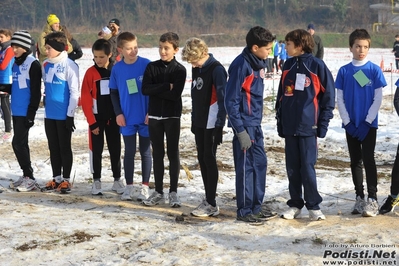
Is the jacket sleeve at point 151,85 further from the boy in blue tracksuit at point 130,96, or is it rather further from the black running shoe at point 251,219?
the black running shoe at point 251,219

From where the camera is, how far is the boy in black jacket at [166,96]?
731 centimetres

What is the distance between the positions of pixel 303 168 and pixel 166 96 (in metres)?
1.60

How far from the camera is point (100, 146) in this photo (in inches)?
323

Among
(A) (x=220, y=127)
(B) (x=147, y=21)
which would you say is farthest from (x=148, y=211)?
(B) (x=147, y=21)

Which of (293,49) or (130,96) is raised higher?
(293,49)

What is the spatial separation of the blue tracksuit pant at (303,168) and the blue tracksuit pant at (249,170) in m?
0.28

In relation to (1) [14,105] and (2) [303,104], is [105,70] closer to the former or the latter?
(1) [14,105]

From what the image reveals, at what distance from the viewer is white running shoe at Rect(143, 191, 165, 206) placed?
24.8ft

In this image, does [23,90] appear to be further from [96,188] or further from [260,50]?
[260,50]

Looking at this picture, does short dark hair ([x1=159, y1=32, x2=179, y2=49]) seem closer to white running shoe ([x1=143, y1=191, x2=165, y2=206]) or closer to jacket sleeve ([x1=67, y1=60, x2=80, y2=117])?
jacket sleeve ([x1=67, y1=60, x2=80, y2=117])

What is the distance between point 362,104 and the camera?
6953mm

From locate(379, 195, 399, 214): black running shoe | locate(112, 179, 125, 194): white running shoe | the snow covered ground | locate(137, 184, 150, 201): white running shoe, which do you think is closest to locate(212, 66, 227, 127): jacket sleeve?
the snow covered ground

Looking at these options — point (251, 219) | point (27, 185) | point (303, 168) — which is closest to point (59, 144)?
point (27, 185)

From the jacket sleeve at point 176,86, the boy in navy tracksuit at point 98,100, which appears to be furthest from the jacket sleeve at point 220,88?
the boy in navy tracksuit at point 98,100
